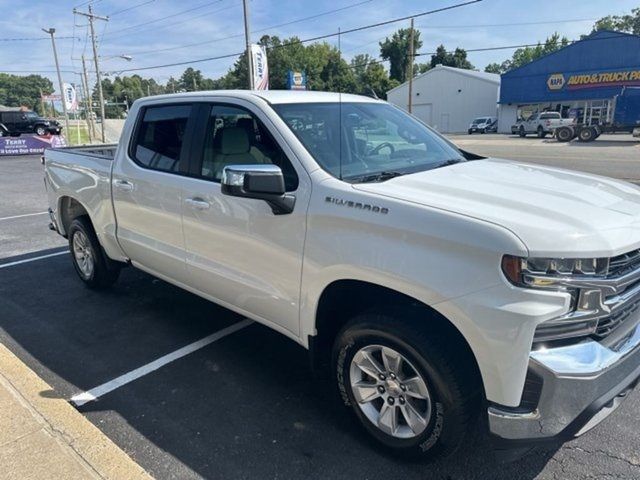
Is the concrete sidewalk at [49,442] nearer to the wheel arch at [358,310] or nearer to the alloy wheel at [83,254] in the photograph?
the wheel arch at [358,310]

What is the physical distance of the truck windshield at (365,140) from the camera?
9.82 feet

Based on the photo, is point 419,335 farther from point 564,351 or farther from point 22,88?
point 22,88

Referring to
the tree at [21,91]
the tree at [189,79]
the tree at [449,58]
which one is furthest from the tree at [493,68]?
the tree at [21,91]

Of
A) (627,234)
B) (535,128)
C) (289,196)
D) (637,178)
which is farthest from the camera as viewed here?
(535,128)

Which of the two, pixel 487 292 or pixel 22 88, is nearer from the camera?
pixel 487 292

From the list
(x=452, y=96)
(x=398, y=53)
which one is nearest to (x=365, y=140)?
(x=452, y=96)

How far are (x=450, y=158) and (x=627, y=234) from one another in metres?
1.53

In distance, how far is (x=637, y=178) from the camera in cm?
1321

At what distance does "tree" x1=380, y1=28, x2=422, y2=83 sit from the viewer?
8344 cm

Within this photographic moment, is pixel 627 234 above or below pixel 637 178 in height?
above

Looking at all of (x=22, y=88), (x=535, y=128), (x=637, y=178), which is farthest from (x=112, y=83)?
(x=637, y=178)

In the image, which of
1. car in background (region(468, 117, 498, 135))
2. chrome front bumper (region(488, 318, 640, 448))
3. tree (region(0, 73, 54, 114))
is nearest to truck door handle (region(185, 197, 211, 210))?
chrome front bumper (region(488, 318, 640, 448))

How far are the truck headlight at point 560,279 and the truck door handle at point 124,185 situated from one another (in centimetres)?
Result: 317

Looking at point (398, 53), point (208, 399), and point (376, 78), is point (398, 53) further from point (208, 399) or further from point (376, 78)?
point (208, 399)
